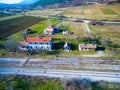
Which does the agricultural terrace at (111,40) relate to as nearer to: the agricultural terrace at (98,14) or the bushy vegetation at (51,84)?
the bushy vegetation at (51,84)

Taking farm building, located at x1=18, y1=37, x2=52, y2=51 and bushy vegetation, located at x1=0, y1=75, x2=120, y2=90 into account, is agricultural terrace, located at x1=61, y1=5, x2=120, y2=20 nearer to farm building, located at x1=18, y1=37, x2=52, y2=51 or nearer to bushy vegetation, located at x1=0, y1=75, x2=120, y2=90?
farm building, located at x1=18, y1=37, x2=52, y2=51

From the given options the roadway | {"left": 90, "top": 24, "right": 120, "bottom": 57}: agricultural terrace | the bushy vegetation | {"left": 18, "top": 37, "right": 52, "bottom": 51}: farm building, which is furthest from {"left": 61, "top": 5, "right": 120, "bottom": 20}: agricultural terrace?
the bushy vegetation

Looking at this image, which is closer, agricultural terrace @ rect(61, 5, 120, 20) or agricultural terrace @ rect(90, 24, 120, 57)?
agricultural terrace @ rect(90, 24, 120, 57)

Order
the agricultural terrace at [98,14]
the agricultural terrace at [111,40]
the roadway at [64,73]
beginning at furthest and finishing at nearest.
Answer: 1. the agricultural terrace at [98,14]
2. the agricultural terrace at [111,40]
3. the roadway at [64,73]

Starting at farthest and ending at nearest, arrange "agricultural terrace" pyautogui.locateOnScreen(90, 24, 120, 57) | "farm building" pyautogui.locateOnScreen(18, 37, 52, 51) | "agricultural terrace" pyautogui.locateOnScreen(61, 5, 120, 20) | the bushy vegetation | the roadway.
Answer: "agricultural terrace" pyautogui.locateOnScreen(61, 5, 120, 20) → "farm building" pyautogui.locateOnScreen(18, 37, 52, 51) → "agricultural terrace" pyautogui.locateOnScreen(90, 24, 120, 57) → the roadway → the bushy vegetation

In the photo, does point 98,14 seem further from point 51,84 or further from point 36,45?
point 51,84

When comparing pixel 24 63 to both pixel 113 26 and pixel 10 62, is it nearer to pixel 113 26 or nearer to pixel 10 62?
pixel 10 62

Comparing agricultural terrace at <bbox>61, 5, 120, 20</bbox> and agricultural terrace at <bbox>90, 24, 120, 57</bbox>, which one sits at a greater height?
agricultural terrace at <bbox>61, 5, 120, 20</bbox>

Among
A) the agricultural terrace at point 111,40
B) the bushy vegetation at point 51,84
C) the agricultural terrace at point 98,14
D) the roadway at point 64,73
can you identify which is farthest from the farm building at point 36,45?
the agricultural terrace at point 98,14

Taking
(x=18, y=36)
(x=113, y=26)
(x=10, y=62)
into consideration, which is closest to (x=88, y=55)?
(x=10, y=62)
